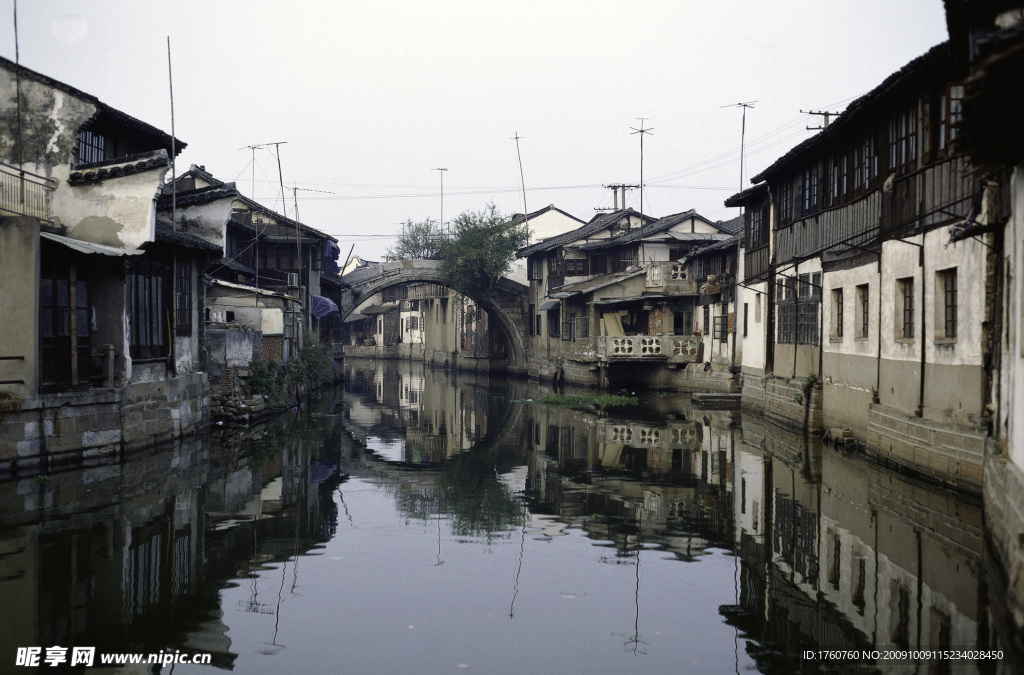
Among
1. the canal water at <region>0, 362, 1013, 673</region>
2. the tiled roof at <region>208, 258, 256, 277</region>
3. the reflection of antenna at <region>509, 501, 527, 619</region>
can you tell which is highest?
the tiled roof at <region>208, 258, 256, 277</region>

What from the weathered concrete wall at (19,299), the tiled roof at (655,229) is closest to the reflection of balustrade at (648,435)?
the weathered concrete wall at (19,299)

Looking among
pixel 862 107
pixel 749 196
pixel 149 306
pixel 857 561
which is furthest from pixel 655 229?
pixel 857 561

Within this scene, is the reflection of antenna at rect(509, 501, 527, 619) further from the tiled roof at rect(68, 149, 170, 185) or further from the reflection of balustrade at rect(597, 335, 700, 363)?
the reflection of balustrade at rect(597, 335, 700, 363)

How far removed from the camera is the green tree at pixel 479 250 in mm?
47375

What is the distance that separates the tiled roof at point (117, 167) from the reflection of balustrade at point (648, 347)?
22096 millimetres

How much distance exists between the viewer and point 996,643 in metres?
6.80


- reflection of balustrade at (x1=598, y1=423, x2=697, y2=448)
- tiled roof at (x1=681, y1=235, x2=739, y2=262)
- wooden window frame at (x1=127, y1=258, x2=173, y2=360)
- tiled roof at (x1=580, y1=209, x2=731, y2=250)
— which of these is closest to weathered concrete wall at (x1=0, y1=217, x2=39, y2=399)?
wooden window frame at (x1=127, y1=258, x2=173, y2=360)

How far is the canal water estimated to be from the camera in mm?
7203

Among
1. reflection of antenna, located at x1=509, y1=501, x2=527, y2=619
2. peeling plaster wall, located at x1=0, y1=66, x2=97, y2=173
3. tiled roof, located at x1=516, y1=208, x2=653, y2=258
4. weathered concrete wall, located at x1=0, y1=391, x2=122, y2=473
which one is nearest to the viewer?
reflection of antenna, located at x1=509, y1=501, x2=527, y2=619

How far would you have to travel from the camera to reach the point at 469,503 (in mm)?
13422

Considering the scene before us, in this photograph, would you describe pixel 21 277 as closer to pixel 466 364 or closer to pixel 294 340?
pixel 294 340

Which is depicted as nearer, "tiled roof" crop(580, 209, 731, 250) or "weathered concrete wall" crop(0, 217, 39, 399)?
"weathered concrete wall" crop(0, 217, 39, 399)

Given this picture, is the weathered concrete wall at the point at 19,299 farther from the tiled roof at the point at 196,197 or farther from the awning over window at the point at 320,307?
the awning over window at the point at 320,307

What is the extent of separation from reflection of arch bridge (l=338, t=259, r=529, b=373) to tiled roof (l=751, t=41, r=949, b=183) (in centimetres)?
2693
